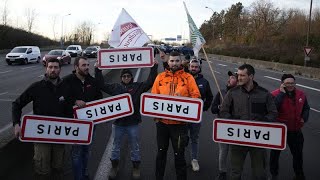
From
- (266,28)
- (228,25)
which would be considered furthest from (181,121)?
(228,25)

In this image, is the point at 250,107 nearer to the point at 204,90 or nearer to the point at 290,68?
the point at 204,90

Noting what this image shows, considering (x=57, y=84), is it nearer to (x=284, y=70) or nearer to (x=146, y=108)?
(x=146, y=108)

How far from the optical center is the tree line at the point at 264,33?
43.6m

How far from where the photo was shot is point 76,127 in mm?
5172

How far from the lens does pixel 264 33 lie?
79.4 metres

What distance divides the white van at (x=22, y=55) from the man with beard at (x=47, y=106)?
33207 mm

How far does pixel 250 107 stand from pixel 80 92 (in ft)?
7.49

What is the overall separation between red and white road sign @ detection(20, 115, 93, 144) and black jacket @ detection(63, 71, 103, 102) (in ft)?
1.33

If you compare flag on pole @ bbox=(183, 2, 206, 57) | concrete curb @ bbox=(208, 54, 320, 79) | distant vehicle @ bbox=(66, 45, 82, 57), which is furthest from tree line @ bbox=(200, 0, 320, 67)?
flag on pole @ bbox=(183, 2, 206, 57)

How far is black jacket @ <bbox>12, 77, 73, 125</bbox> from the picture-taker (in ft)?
15.8

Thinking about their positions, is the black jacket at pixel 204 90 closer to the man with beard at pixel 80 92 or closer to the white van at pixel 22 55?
the man with beard at pixel 80 92

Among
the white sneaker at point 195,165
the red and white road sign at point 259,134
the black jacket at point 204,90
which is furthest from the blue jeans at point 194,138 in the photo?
the red and white road sign at point 259,134

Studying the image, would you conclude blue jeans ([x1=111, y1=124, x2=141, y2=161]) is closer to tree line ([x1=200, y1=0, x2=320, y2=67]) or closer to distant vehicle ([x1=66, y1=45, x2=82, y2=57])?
tree line ([x1=200, y1=0, x2=320, y2=67])

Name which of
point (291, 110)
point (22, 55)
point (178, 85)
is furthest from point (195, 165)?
point (22, 55)
